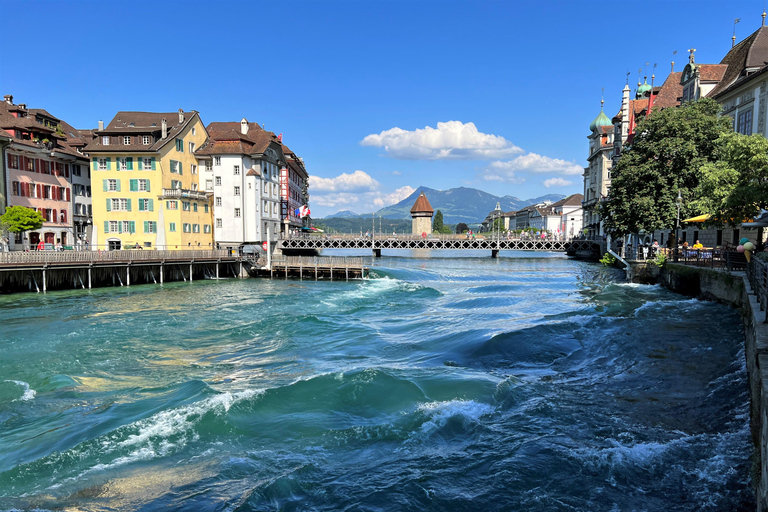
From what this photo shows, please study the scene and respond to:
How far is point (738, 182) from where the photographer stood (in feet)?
75.2

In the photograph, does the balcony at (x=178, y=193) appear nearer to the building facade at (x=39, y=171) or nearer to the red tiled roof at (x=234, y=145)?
the red tiled roof at (x=234, y=145)

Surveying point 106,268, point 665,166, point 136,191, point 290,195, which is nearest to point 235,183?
point 136,191

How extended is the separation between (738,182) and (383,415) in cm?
2087

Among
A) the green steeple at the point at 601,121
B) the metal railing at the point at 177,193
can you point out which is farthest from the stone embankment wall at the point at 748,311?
the green steeple at the point at 601,121

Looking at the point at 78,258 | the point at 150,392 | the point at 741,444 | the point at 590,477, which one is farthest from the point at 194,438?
the point at 78,258

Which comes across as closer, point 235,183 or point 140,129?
point 140,129

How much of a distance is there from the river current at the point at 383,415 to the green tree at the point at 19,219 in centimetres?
2128

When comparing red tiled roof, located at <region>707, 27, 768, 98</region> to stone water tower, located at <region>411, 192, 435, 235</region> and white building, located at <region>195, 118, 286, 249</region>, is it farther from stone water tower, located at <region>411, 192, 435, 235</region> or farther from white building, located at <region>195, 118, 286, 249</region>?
stone water tower, located at <region>411, 192, 435, 235</region>

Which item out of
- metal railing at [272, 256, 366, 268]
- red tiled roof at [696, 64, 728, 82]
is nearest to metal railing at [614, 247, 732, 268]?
red tiled roof at [696, 64, 728, 82]

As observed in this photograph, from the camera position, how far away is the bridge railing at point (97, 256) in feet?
111

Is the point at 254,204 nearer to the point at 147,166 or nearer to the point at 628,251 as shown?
the point at 147,166

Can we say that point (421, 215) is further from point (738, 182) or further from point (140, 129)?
point (738, 182)

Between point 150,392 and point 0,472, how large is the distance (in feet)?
14.4

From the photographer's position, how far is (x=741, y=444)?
8.86 meters
